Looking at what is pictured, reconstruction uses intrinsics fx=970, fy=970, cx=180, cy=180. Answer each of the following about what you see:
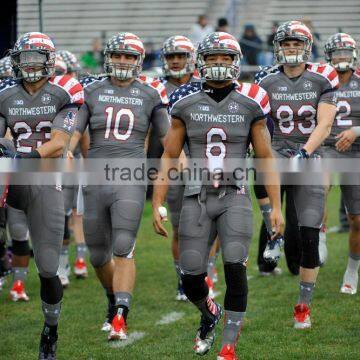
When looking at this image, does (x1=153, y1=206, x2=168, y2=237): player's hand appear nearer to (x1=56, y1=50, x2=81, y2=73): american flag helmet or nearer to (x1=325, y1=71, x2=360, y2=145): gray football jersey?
(x1=325, y1=71, x2=360, y2=145): gray football jersey

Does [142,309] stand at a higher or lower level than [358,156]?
Result: lower

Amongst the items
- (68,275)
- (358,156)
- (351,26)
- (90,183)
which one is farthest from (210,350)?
(351,26)

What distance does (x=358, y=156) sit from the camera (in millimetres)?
7844

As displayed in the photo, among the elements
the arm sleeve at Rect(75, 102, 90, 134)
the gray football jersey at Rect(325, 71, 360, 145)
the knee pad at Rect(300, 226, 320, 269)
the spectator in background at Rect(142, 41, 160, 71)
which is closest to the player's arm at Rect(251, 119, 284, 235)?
the knee pad at Rect(300, 226, 320, 269)

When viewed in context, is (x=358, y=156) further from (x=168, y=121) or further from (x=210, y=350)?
(x=210, y=350)

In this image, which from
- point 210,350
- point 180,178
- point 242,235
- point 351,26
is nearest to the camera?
point 242,235

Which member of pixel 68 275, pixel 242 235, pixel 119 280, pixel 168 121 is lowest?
pixel 68 275

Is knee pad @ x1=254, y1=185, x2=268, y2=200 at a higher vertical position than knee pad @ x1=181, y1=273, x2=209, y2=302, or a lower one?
higher

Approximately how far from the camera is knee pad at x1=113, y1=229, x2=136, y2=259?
256 inches

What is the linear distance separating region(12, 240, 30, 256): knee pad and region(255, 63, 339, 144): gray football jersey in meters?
2.38

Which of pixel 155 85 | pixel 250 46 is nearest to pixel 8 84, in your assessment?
pixel 155 85

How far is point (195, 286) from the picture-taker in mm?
5770

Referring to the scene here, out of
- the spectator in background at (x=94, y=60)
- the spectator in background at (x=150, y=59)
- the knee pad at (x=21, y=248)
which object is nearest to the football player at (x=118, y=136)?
the knee pad at (x=21, y=248)

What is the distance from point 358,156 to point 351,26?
26.4 feet
